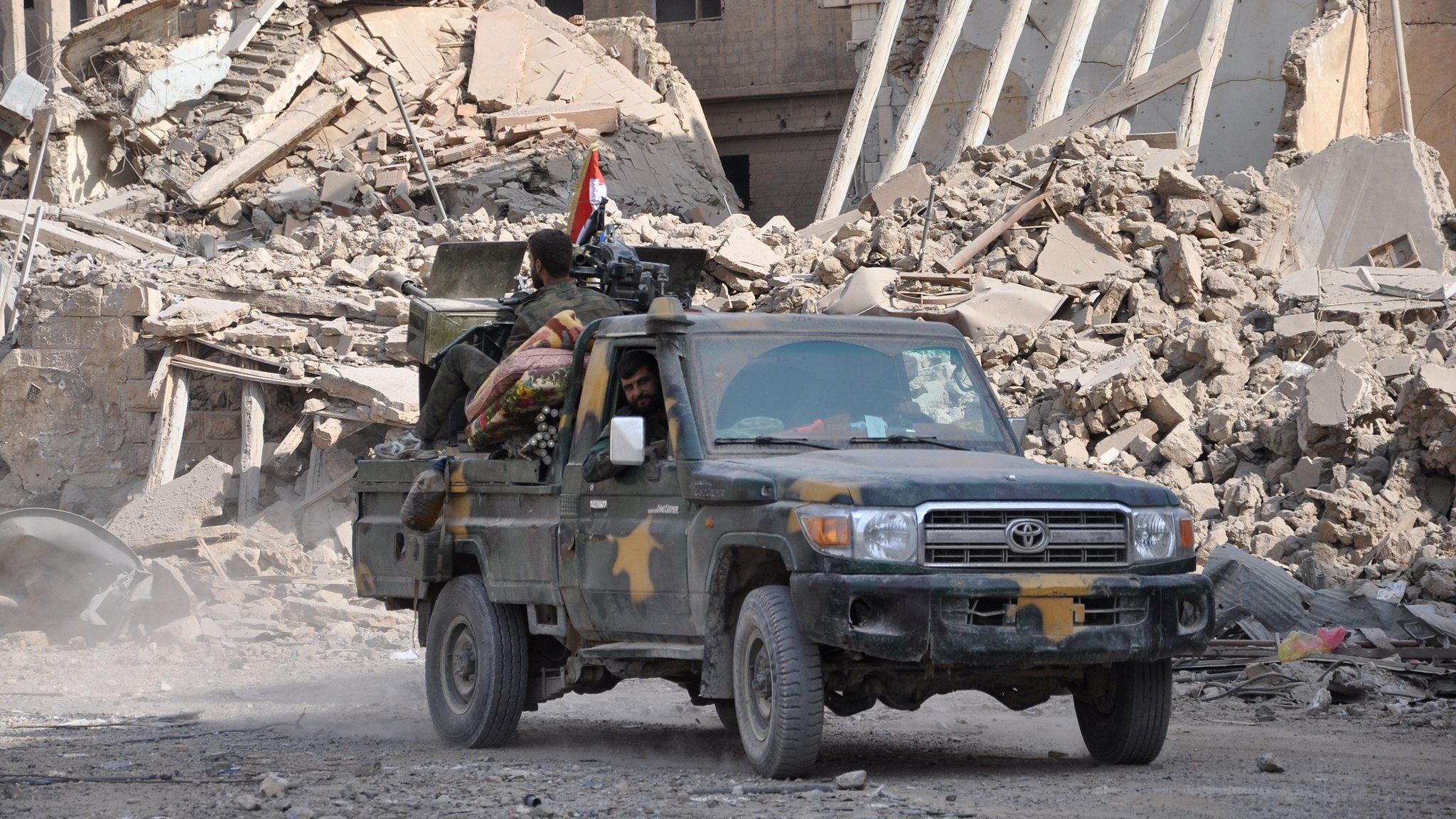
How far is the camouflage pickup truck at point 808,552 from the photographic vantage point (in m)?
5.61

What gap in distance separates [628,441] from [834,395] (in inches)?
35.3

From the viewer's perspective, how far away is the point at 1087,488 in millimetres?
5844

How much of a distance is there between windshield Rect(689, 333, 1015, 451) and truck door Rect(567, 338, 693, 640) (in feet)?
0.99

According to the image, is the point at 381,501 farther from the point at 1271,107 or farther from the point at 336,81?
the point at 336,81

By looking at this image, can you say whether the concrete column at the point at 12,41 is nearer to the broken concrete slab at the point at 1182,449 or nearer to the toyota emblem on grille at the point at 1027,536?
the broken concrete slab at the point at 1182,449

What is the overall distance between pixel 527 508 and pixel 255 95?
19021 millimetres

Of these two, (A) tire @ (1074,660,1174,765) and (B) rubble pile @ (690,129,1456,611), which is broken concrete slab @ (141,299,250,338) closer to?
(B) rubble pile @ (690,129,1456,611)

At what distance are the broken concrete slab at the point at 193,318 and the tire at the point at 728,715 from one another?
31.8ft

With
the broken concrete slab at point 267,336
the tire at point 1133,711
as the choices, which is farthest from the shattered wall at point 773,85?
the tire at point 1133,711

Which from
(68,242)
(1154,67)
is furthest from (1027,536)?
(68,242)

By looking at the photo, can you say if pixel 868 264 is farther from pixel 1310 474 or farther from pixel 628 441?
pixel 628 441

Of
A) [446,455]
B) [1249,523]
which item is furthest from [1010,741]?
[1249,523]

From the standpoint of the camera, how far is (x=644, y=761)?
7.02 m

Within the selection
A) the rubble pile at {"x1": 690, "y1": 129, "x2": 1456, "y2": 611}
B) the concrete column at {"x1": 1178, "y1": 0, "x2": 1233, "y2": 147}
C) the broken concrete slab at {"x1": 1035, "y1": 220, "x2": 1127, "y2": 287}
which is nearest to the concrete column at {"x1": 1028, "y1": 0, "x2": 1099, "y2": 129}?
the rubble pile at {"x1": 690, "y1": 129, "x2": 1456, "y2": 611}
